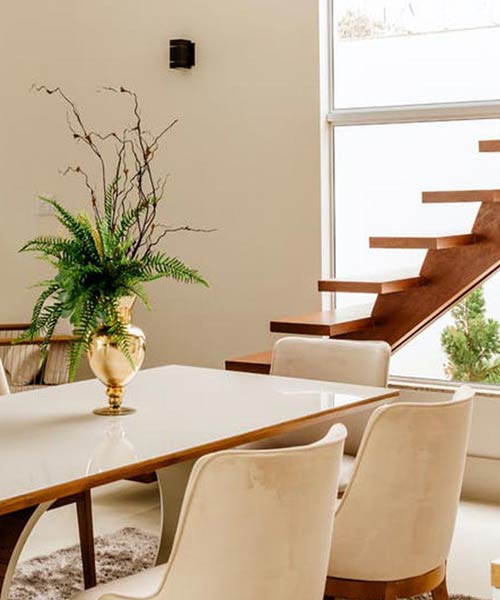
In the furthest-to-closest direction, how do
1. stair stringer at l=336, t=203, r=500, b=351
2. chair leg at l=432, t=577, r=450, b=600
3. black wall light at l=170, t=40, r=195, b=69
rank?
black wall light at l=170, t=40, r=195, b=69 < stair stringer at l=336, t=203, r=500, b=351 < chair leg at l=432, t=577, r=450, b=600

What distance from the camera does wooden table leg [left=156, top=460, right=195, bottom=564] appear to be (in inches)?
134

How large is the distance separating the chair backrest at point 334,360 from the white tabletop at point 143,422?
0.28 metres

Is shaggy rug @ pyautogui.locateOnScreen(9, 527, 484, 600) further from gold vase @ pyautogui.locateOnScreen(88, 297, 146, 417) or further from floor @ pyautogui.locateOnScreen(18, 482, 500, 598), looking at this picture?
gold vase @ pyautogui.locateOnScreen(88, 297, 146, 417)

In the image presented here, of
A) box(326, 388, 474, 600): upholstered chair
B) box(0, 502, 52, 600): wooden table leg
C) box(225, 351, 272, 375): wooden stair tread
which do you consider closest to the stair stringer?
box(225, 351, 272, 375): wooden stair tread

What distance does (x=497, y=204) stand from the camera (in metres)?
5.11

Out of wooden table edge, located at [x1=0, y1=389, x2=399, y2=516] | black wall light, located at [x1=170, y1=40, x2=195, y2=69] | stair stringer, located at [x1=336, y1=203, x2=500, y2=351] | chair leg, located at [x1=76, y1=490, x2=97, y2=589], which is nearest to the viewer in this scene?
wooden table edge, located at [x1=0, y1=389, x2=399, y2=516]

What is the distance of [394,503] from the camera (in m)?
2.79

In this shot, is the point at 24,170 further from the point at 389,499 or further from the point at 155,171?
the point at 389,499

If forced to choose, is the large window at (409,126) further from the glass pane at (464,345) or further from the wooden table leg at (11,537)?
the wooden table leg at (11,537)

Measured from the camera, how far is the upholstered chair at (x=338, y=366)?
3900 millimetres

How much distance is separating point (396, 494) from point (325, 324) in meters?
2.10

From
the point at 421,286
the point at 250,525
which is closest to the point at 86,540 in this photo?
the point at 250,525

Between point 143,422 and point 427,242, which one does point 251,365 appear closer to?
point 427,242

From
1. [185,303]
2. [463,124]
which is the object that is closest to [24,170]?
[185,303]
